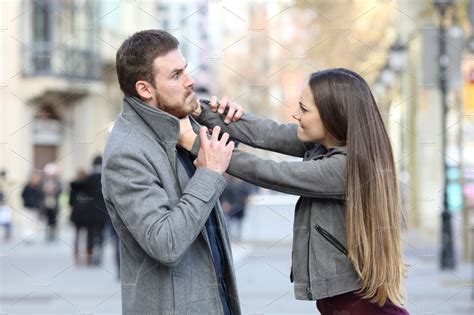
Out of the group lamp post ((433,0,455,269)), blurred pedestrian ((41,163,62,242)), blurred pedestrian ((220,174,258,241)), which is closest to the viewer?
lamp post ((433,0,455,269))

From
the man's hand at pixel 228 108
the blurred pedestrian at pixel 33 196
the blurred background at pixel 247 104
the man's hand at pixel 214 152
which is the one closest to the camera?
the man's hand at pixel 214 152

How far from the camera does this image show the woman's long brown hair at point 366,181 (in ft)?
7.29

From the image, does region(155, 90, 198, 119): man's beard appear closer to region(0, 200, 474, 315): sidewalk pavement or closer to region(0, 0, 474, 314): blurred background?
region(0, 0, 474, 314): blurred background

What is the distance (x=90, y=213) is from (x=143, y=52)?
27.9 ft

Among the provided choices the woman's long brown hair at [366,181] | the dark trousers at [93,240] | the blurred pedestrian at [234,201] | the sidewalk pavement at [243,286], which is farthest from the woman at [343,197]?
the blurred pedestrian at [234,201]

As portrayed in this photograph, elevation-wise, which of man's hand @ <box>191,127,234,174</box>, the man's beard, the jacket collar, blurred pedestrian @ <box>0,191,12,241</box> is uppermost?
blurred pedestrian @ <box>0,191,12,241</box>

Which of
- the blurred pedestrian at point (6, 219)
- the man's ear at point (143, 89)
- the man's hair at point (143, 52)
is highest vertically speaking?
the blurred pedestrian at point (6, 219)

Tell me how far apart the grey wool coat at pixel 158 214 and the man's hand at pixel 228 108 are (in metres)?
0.20

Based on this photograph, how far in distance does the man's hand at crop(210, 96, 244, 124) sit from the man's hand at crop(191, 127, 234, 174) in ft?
0.68

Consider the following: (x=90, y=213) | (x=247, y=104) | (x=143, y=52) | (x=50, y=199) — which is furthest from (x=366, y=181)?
(x=247, y=104)

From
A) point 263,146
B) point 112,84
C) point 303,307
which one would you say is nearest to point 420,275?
point 303,307

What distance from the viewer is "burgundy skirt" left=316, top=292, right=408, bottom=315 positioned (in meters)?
2.25

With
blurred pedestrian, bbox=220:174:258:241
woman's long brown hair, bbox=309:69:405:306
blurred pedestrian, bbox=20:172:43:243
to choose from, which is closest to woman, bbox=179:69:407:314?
woman's long brown hair, bbox=309:69:405:306

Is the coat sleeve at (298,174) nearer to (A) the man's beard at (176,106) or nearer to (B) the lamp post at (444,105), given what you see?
(A) the man's beard at (176,106)
